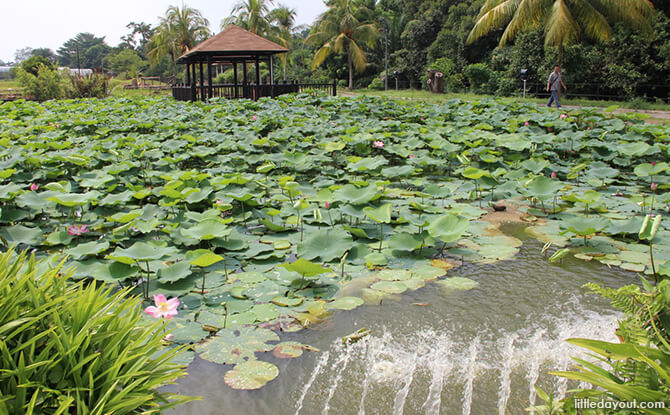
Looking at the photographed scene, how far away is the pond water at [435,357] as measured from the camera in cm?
187

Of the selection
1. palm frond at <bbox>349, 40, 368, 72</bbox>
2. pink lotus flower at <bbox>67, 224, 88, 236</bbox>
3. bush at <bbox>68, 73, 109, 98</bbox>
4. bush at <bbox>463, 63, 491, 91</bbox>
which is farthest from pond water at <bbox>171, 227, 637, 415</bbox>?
palm frond at <bbox>349, 40, 368, 72</bbox>

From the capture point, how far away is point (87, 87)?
18.1 meters

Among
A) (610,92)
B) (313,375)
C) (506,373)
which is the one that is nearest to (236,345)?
(313,375)

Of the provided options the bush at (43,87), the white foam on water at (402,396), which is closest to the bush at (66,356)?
the white foam on water at (402,396)

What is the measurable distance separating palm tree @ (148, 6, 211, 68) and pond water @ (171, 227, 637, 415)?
33.5m

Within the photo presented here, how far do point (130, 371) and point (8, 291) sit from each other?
0.40 meters

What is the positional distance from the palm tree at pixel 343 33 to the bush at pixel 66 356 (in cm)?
3021

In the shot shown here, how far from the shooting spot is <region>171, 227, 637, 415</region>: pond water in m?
1.87

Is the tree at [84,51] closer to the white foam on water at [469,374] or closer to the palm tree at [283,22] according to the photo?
the palm tree at [283,22]

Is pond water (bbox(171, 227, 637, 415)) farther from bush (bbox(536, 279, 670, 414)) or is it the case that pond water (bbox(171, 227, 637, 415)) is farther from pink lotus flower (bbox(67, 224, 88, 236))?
pink lotus flower (bbox(67, 224, 88, 236))

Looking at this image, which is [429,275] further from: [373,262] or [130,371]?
[130,371]

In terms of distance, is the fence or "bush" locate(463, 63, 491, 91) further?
"bush" locate(463, 63, 491, 91)

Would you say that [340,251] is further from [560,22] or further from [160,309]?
[560,22]

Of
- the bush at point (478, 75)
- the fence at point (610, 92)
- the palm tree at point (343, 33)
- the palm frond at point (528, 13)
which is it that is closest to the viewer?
the palm frond at point (528, 13)
